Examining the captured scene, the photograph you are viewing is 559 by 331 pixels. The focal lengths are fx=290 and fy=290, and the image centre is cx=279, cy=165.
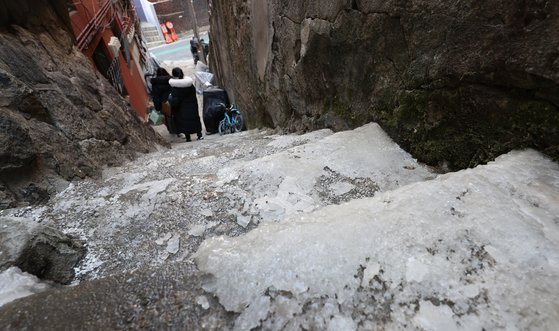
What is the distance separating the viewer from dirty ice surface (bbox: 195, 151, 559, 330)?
716 millimetres

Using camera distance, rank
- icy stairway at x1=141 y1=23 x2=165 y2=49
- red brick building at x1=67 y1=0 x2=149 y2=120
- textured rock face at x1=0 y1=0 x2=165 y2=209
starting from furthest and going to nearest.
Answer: icy stairway at x1=141 y1=23 x2=165 y2=49, red brick building at x1=67 y1=0 x2=149 y2=120, textured rock face at x1=0 y1=0 x2=165 y2=209

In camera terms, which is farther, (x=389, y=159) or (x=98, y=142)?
(x=98, y=142)

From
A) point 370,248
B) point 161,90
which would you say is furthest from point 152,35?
point 370,248

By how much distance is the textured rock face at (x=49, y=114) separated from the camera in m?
1.78

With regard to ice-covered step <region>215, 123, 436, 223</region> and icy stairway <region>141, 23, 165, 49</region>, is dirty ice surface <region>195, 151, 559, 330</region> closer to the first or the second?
ice-covered step <region>215, 123, 436, 223</region>

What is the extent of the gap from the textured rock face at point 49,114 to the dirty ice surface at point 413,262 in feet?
5.19

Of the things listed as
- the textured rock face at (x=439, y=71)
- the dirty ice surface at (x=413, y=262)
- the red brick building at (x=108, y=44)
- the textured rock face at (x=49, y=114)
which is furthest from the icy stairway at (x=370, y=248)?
the red brick building at (x=108, y=44)

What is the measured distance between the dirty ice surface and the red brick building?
5.64 m

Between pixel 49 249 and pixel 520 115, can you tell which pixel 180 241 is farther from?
pixel 520 115

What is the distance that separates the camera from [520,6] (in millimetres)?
1049

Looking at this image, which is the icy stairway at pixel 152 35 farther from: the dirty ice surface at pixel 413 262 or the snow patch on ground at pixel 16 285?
the dirty ice surface at pixel 413 262

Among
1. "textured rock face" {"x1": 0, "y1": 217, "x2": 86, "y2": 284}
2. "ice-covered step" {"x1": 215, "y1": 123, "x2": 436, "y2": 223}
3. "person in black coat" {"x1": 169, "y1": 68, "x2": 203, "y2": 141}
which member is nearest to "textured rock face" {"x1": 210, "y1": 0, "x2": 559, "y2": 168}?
"ice-covered step" {"x1": 215, "y1": 123, "x2": 436, "y2": 223}

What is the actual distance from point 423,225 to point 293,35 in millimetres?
2447

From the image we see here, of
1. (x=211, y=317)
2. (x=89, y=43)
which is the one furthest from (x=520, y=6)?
(x=89, y=43)
